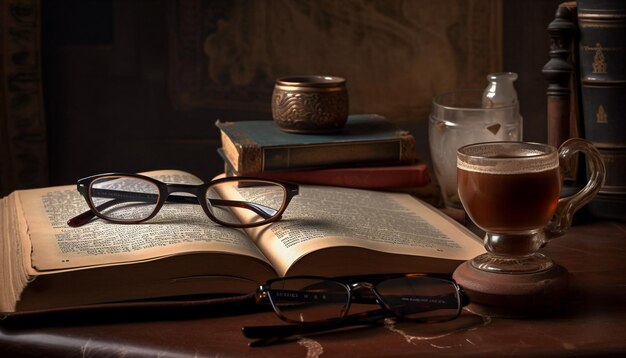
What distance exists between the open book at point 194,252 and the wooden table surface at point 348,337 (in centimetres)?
4

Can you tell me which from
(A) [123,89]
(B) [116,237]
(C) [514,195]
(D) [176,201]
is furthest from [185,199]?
(A) [123,89]

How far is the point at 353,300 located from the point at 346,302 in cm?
1

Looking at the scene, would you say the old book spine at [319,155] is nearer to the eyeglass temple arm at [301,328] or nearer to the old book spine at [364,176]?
the old book spine at [364,176]

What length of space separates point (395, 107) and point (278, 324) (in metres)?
1.99

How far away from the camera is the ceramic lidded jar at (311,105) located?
1386mm

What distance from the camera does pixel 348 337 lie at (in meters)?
0.88

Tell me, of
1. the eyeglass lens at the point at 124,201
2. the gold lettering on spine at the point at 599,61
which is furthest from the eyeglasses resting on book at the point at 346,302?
the gold lettering on spine at the point at 599,61

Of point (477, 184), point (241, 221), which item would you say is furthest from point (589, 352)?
point (241, 221)

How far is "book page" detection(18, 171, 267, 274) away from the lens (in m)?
0.97

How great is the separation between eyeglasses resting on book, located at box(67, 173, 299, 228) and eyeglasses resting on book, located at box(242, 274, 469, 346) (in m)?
0.19

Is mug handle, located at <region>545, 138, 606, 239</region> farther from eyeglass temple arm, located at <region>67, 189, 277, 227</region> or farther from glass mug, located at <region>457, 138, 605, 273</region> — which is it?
eyeglass temple arm, located at <region>67, 189, 277, 227</region>

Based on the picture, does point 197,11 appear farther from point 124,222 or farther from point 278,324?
point 278,324

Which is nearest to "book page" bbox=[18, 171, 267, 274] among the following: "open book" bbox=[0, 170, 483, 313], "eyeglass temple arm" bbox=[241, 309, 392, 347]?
"open book" bbox=[0, 170, 483, 313]

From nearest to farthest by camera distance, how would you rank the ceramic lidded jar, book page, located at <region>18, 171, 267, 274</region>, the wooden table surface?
the wooden table surface < book page, located at <region>18, 171, 267, 274</region> < the ceramic lidded jar
